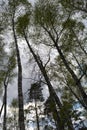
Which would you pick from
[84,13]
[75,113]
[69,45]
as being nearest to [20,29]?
[69,45]

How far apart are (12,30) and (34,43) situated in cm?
163

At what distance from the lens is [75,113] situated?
71.6ft

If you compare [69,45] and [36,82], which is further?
[69,45]

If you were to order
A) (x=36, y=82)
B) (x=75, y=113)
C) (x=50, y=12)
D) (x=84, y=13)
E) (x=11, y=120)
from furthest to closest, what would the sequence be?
(x=11, y=120) < (x=75, y=113) < (x=50, y=12) < (x=84, y=13) < (x=36, y=82)

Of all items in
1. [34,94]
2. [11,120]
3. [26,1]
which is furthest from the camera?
[11,120]

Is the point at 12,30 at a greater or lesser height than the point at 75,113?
greater

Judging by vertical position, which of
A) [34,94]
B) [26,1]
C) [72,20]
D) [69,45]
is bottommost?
[34,94]

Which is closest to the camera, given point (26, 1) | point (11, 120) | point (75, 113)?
point (26, 1)

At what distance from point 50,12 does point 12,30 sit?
2697 mm

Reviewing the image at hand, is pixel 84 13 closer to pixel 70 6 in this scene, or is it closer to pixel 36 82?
pixel 70 6

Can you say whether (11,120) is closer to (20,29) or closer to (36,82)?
(20,29)

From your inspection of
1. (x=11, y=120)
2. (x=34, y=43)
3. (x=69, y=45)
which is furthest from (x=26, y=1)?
(x=11, y=120)

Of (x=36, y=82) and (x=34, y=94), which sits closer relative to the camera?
(x=36, y=82)

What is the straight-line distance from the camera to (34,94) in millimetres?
10297
